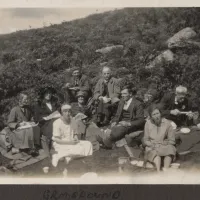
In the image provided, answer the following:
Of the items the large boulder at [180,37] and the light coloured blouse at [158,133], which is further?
the large boulder at [180,37]

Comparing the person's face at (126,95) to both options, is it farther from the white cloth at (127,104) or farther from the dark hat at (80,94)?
the dark hat at (80,94)

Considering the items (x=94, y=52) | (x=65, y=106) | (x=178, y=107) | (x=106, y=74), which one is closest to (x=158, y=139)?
(x=178, y=107)

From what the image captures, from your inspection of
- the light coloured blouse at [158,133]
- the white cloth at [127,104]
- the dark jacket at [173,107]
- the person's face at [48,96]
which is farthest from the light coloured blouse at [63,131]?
the dark jacket at [173,107]

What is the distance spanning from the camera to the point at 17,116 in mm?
6582

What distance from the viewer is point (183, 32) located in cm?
673

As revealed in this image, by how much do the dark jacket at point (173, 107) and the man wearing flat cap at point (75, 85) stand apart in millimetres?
1063

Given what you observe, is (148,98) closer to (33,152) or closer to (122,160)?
(122,160)

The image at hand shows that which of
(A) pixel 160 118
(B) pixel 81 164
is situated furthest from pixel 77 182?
(A) pixel 160 118

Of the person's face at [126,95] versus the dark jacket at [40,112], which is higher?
the person's face at [126,95]

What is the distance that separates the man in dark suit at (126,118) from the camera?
6527 millimetres

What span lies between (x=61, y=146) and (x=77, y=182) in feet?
1.73

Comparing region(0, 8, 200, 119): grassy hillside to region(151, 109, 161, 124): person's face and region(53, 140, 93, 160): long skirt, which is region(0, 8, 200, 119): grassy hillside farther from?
region(53, 140, 93, 160): long skirt

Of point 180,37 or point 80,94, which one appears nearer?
point 80,94

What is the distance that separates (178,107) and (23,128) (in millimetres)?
2143
